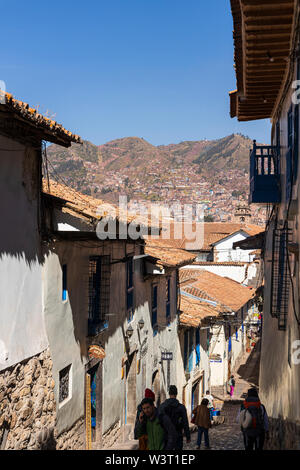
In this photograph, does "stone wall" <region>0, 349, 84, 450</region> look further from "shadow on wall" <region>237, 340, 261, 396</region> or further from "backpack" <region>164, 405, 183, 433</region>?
"shadow on wall" <region>237, 340, 261, 396</region>

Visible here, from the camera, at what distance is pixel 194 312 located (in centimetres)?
2230

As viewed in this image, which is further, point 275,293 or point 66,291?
point 275,293

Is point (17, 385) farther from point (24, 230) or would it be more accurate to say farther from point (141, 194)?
→ point (141, 194)

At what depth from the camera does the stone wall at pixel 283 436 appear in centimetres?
708

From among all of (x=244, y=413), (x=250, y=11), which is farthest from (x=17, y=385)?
(x=250, y=11)

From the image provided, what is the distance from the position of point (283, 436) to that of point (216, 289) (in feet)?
69.9

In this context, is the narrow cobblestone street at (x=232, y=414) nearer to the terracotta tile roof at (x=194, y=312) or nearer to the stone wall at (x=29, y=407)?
the stone wall at (x=29, y=407)

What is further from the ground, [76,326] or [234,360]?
[76,326]

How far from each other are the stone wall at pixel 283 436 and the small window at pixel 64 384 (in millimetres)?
3865

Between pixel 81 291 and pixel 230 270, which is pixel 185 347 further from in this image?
pixel 230 270

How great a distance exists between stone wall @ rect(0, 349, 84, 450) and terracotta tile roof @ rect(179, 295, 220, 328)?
1150 centimetres

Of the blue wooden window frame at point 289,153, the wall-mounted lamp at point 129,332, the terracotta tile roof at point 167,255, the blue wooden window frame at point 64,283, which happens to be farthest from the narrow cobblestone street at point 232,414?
the blue wooden window frame at point 289,153

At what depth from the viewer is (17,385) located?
7762 millimetres
